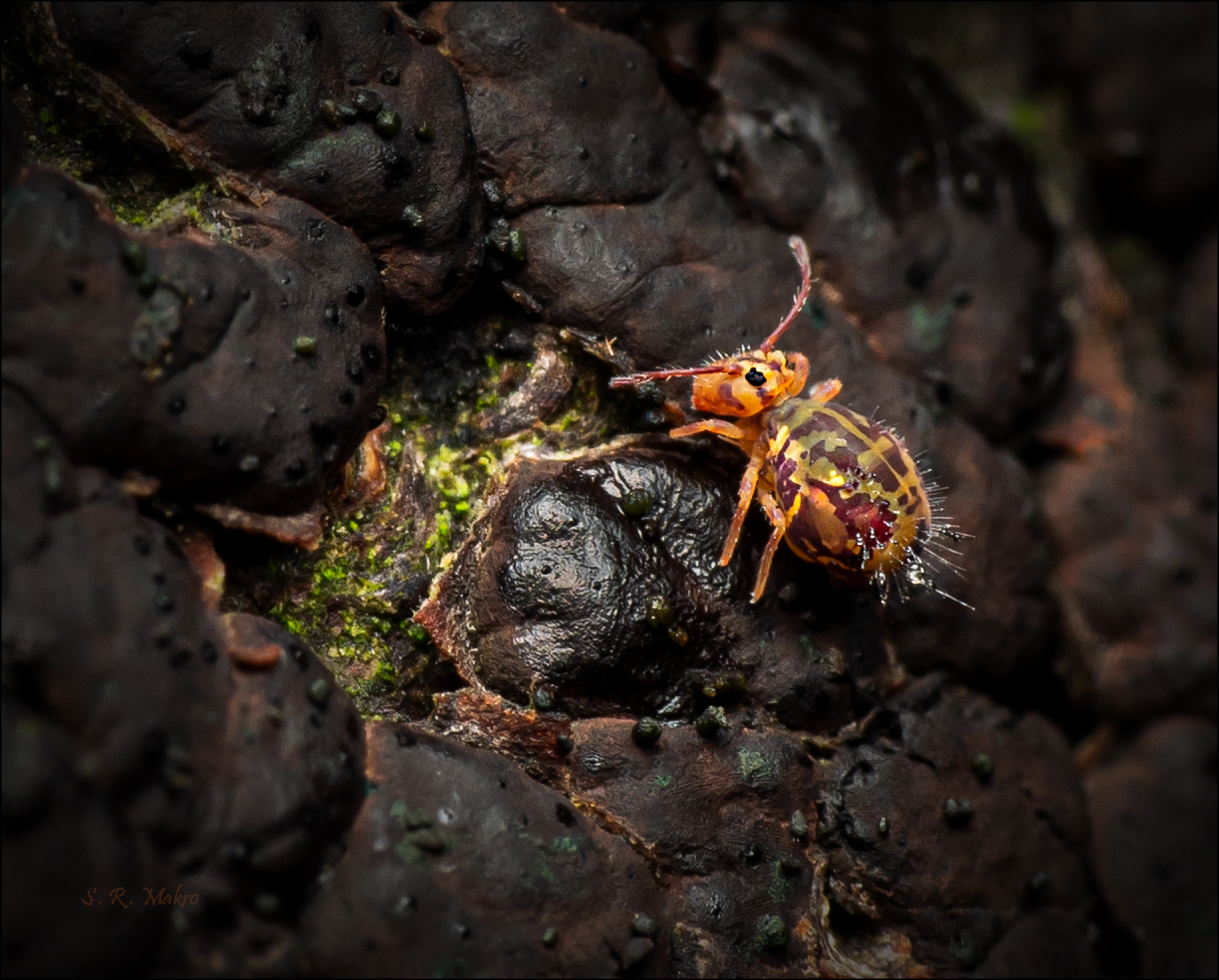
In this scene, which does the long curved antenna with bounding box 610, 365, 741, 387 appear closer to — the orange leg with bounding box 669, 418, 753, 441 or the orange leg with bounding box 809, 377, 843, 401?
the orange leg with bounding box 669, 418, 753, 441

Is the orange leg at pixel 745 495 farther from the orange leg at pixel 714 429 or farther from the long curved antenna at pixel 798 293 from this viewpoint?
the long curved antenna at pixel 798 293

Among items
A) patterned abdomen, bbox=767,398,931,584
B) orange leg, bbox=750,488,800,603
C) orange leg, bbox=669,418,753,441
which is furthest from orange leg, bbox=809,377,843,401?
orange leg, bbox=750,488,800,603

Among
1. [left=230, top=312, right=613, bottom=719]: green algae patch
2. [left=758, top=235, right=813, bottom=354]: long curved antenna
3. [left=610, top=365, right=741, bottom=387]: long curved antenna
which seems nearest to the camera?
[left=230, top=312, right=613, bottom=719]: green algae patch

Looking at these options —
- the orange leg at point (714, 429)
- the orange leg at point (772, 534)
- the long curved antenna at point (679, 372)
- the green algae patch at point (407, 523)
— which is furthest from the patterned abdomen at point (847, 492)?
the green algae patch at point (407, 523)

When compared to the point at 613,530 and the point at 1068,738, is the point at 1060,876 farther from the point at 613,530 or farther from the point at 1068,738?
the point at 613,530

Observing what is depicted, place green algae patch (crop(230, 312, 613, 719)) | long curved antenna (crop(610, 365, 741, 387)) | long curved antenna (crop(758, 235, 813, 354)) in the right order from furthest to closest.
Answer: long curved antenna (crop(758, 235, 813, 354)) → long curved antenna (crop(610, 365, 741, 387)) → green algae patch (crop(230, 312, 613, 719))

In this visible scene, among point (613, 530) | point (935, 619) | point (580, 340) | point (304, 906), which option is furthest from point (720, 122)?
point (304, 906)
